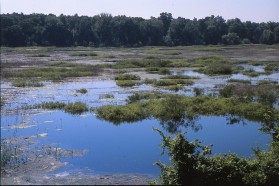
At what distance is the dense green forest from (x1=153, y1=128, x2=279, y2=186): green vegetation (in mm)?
89491

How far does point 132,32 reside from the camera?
11512cm

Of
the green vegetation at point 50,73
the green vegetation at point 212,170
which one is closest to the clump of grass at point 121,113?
the green vegetation at point 212,170

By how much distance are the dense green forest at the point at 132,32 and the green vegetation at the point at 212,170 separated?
8949cm

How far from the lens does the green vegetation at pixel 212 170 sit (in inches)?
458

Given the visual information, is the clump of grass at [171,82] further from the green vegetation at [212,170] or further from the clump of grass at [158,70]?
the green vegetation at [212,170]

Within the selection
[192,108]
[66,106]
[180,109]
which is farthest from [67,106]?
[192,108]

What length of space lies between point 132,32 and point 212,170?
10529 centimetres

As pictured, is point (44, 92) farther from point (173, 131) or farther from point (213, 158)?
point (213, 158)

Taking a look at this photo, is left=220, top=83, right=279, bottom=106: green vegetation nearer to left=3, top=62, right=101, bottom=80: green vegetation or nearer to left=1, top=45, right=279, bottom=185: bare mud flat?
left=1, top=45, right=279, bottom=185: bare mud flat

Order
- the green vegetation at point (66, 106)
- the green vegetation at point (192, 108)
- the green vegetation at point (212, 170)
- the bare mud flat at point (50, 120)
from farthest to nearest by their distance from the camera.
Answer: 1. the green vegetation at point (66, 106)
2. the green vegetation at point (192, 108)
3. the bare mud flat at point (50, 120)
4. the green vegetation at point (212, 170)

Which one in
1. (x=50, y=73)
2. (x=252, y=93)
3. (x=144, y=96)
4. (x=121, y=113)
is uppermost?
(x=252, y=93)

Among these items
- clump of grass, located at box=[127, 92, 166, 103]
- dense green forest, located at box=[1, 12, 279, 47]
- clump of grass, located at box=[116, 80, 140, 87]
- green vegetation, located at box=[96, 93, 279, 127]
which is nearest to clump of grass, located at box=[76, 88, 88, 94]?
clump of grass, located at box=[116, 80, 140, 87]

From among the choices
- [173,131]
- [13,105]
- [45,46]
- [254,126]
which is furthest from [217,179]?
[45,46]

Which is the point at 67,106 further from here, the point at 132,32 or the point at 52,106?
the point at 132,32
